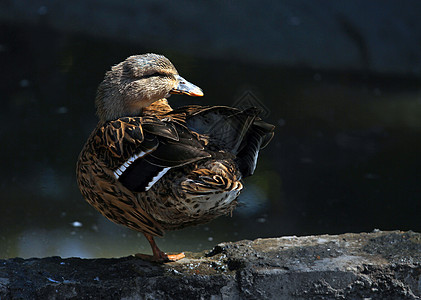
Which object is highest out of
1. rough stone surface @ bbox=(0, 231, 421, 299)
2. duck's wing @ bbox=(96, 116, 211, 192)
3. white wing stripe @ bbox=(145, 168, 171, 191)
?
duck's wing @ bbox=(96, 116, 211, 192)

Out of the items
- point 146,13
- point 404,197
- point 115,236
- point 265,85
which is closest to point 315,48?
point 265,85

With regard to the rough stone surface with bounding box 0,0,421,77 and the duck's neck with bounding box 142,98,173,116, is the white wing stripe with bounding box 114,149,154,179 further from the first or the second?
the rough stone surface with bounding box 0,0,421,77

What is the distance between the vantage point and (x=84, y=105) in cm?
574

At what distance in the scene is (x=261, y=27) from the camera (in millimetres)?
6762

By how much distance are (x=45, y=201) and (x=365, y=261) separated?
8.43ft

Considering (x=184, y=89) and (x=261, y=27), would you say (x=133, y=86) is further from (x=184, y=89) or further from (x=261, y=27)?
(x=261, y=27)

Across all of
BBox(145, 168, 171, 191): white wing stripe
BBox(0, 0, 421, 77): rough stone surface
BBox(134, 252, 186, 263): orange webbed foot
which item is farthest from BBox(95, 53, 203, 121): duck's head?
BBox(0, 0, 421, 77): rough stone surface

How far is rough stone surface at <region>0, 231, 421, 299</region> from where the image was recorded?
2.72 meters

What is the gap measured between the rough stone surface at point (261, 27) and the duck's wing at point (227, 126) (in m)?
3.58

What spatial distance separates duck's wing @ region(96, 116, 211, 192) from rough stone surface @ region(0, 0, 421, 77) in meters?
3.75

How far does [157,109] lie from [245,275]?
0.88 metres

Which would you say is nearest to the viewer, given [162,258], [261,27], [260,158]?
[162,258]

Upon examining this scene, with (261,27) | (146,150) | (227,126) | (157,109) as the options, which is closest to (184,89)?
(157,109)

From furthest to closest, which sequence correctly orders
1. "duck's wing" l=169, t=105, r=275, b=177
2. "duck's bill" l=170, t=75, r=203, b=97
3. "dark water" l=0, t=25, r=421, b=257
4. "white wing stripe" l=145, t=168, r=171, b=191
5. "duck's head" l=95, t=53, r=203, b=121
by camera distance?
1. "dark water" l=0, t=25, r=421, b=257
2. "duck's bill" l=170, t=75, r=203, b=97
3. "duck's head" l=95, t=53, r=203, b=121
4. "duck's wing" l=169, t=105, r=275, b=177
5. "white wing stripe" l=145, t=168, r=171, b=191
